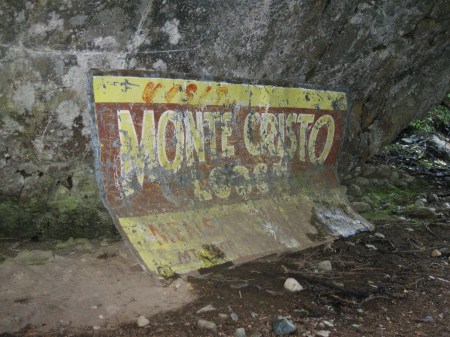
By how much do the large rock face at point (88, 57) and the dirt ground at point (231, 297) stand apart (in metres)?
0.31

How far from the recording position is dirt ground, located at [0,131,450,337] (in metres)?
1.93

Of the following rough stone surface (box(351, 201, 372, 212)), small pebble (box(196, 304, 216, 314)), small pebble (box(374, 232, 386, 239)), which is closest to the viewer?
small pebble (box(196, 304, 216, 314))

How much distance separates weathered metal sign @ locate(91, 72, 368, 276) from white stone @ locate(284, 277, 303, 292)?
13.6 inches

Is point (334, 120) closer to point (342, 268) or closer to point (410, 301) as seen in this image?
point (342, 268)

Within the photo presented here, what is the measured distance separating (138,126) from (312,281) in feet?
4.31

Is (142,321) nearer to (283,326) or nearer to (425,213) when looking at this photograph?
(283,326)

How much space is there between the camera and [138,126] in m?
2.60

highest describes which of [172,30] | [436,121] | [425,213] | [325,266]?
[172,30]

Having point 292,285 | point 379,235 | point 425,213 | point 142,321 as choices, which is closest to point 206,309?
point 142,321

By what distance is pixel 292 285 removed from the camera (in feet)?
7.75

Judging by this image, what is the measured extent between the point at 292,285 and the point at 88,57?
1.65 meters

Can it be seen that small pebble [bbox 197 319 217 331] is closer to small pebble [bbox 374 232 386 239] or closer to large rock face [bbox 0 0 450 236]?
large rock face [bbox 0 0 450 236]

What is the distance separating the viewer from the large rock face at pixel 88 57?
2.38 m

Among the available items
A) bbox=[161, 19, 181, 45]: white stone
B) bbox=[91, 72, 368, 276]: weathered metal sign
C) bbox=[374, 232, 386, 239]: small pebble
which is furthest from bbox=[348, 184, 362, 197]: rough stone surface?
bbox=[161, 19, 181, 45]: white stone
